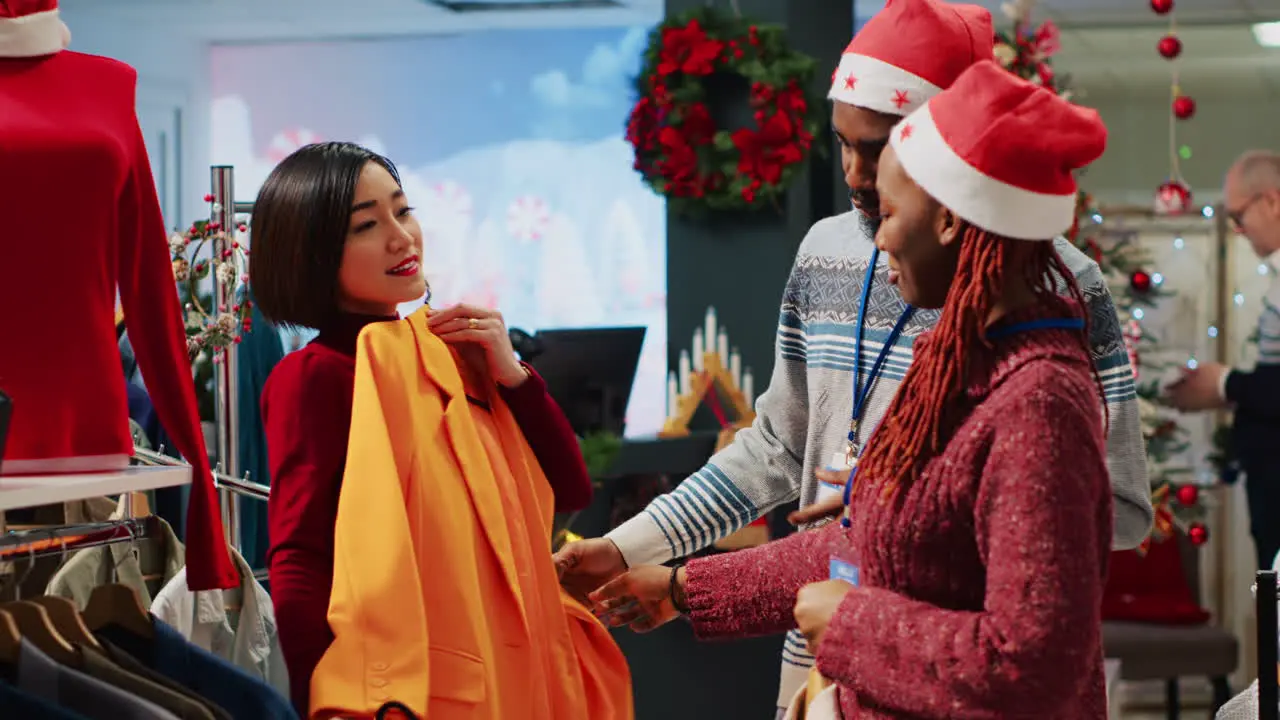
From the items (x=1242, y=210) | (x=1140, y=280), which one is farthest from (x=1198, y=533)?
(x=1242, y=210)

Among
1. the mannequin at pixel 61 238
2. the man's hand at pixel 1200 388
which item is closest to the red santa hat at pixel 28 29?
the mannequin at pixel 61 238

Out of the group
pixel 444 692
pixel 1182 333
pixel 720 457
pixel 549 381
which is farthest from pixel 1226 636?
pixel 444 692

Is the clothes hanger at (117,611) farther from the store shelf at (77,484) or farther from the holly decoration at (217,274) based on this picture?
the holly decoration at (217,274)

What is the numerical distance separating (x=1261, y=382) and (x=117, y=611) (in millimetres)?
4391

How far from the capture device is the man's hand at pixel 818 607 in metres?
1.32

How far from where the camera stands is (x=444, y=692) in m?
1.72

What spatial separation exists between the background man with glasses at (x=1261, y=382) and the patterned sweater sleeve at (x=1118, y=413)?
351cm

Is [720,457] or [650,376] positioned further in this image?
[650,376]

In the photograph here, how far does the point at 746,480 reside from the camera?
6.93 feet

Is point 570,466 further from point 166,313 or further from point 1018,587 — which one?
point 1018,587

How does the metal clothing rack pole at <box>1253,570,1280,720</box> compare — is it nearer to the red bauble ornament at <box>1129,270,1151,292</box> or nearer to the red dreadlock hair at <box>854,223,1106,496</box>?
the red dreadlock hair at <box>854,223,1106,496</box>

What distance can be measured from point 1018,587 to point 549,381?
295 centimetres

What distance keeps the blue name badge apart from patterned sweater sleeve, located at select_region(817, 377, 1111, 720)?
0.81 feet

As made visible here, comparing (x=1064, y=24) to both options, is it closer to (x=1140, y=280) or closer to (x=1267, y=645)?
(x=1140, y=280)
